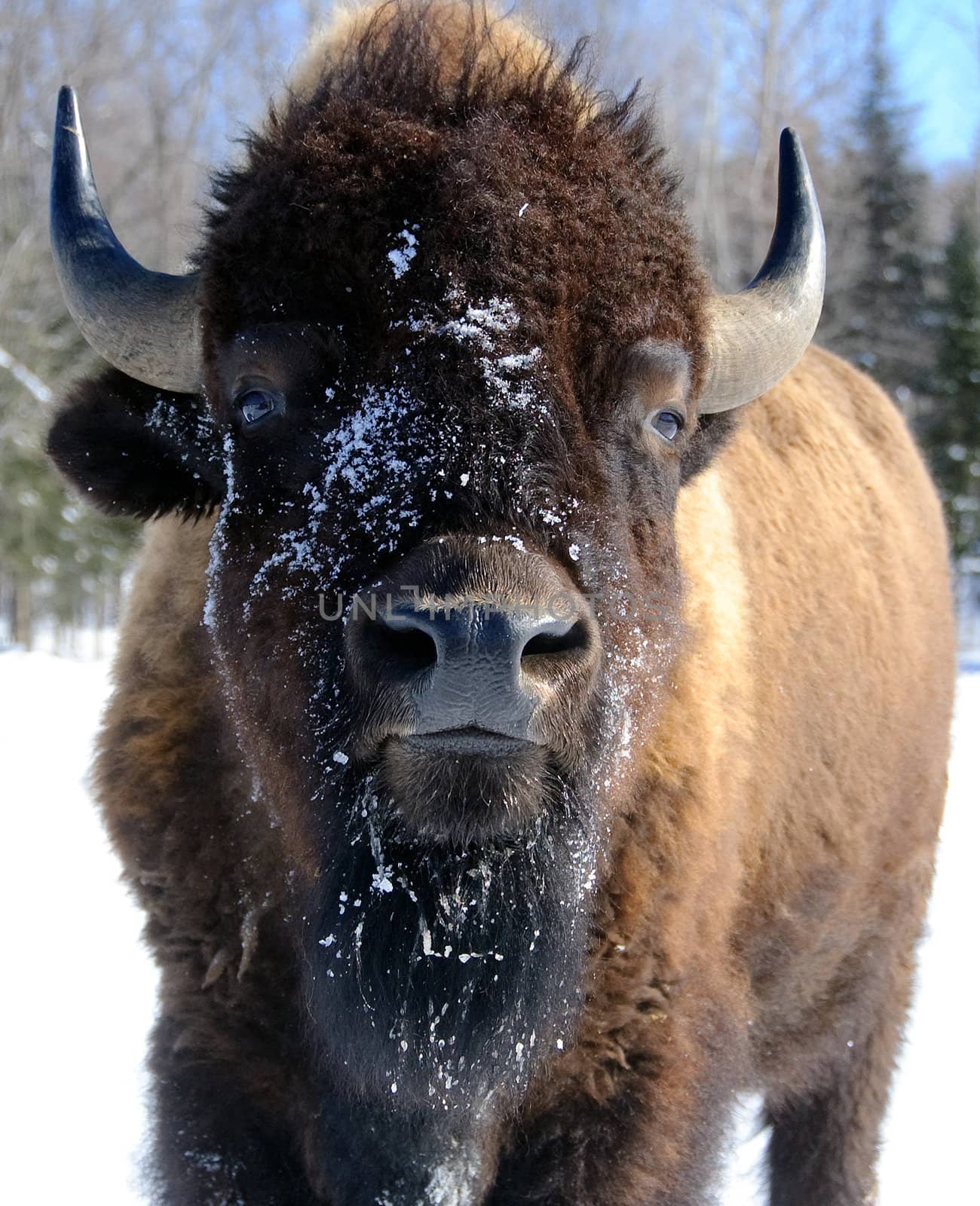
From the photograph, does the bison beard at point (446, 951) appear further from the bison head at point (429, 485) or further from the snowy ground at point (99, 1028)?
the snowy ground at point (99, 1028)

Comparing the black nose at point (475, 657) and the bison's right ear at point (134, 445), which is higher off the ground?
the bison's right ear at point (134, 445)

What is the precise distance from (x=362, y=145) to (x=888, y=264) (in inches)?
1473

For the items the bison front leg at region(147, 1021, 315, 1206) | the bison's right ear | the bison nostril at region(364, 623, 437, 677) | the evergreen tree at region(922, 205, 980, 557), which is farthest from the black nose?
the evergreen tree at region(922, 205, 980, 557)

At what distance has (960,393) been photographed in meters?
33.2

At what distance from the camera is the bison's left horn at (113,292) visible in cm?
275

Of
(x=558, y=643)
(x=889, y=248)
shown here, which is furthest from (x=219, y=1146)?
(x=889, y=248)

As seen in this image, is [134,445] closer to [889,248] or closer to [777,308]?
[777,308]

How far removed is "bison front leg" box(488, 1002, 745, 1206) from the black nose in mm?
1125

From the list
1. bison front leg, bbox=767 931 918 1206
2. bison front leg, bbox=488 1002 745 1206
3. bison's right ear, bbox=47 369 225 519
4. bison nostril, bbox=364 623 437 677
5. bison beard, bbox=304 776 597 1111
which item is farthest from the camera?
bison front leg, bbox=767 931 918 1206

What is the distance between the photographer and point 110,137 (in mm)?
25781

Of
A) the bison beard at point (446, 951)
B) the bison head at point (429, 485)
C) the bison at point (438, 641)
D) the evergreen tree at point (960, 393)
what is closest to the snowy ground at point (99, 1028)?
the bison at point (438, 641)

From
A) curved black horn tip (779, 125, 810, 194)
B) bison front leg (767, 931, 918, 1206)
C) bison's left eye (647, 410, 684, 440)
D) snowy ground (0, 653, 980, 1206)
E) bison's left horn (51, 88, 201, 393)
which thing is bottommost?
snowy ground (0, 653, 980, 1206)

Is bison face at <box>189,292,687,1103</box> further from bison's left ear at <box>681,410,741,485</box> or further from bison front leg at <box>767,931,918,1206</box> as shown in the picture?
bison front leg at <box>767,931,918,1206</box>

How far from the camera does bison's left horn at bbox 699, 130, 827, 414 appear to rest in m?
3.04
